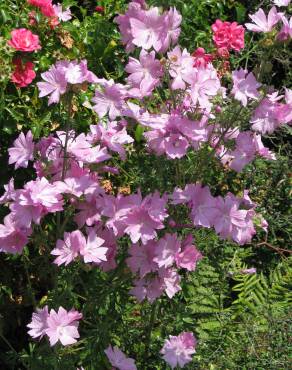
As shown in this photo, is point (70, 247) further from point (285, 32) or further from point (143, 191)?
point (285, 32)

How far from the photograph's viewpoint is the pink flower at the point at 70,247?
1902 millimetres

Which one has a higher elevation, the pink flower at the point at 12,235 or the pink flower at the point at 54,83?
the pink flower at the point at 54,83

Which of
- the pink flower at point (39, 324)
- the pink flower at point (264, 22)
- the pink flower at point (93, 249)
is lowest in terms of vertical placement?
the pink flower at point (39, 324)

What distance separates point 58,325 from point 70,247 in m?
0.23

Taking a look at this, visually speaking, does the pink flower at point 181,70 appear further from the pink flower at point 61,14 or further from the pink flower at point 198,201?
the pink flower at point 61,14

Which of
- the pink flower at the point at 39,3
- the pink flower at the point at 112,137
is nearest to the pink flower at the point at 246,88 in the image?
the pink flower at the point at 112,137

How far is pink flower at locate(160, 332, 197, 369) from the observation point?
6.89 ft

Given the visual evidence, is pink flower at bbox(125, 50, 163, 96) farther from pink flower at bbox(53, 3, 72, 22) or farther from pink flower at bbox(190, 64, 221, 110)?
pink flower at bbox(53, 3, 72, 22)

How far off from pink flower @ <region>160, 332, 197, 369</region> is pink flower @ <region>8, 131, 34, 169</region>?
73 cm

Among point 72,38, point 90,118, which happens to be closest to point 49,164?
point 90,118

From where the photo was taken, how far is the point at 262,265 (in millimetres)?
3402

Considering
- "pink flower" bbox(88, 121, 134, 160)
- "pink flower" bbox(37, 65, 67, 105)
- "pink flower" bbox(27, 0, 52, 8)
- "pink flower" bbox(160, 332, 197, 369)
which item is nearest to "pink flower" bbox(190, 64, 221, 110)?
"pink flower" bbox(88, 121, 134, 160)

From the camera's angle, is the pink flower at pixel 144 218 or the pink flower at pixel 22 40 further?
the pink flower at pixel 22 40

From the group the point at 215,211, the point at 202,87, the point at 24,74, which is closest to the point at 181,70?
the point at 202,87
